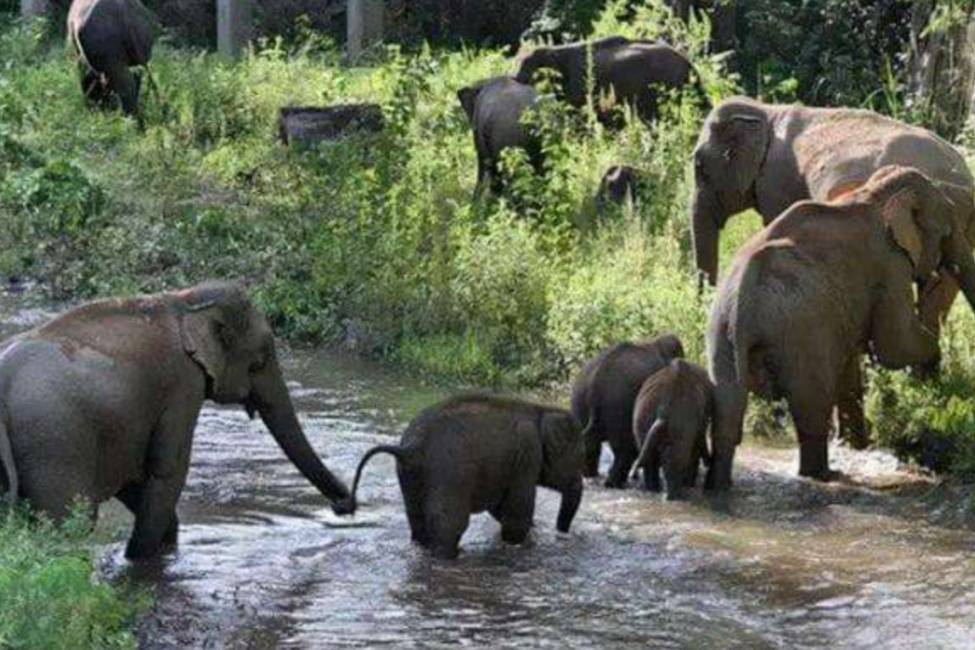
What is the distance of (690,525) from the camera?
12797mm

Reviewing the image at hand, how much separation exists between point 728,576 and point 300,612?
2.14m

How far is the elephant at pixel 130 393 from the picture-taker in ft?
35.6

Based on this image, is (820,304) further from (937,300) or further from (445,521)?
(445,521)

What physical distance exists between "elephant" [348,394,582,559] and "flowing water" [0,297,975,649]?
172 millimetres

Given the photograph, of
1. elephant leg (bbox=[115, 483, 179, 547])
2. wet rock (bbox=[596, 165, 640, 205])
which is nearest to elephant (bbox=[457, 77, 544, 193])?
wet rock (bbox=[596, 165, 640, 205])

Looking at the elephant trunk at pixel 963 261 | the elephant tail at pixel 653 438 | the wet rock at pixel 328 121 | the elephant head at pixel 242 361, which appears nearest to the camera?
the elephant head at pixel 242 361

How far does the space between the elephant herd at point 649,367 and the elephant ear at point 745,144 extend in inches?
0.6

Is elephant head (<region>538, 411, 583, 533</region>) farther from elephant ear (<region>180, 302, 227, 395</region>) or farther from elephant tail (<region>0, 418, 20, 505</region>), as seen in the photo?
elephant tail (<region>0, 418, 20, 505</region>)

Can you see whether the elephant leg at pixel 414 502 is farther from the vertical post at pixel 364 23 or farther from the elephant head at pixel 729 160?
the vertical post at pixel 364 23

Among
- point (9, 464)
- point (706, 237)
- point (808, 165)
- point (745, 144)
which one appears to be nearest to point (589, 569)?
point (9, 464)

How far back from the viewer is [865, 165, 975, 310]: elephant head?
1373cm

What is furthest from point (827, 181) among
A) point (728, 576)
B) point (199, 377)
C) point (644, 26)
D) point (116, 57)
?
point (116, 57)

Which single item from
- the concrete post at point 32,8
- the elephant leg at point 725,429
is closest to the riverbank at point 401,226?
the elephant leg at point 725,429

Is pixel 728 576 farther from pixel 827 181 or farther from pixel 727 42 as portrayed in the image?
pixel 727 42
